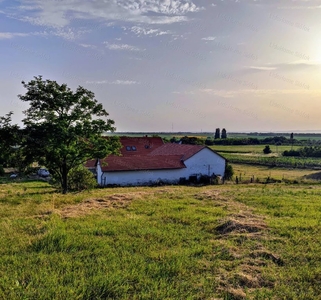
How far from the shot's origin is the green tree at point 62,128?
699 inches

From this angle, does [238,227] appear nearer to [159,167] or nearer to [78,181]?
[78,181]

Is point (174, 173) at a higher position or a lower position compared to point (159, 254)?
lower

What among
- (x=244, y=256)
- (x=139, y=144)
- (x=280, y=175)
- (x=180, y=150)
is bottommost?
(x=280, y=175)

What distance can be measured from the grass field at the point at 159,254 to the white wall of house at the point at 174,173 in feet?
64.8

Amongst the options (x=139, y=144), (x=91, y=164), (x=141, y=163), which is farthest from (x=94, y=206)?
(x=139, y=144)

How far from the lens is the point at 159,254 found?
6.07m

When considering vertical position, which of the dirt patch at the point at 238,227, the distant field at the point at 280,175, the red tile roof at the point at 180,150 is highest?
the red tile roof at the point at 180,150

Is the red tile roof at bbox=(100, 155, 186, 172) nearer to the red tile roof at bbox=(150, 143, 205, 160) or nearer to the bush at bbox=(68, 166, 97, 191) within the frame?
the red tile roof at bbox=(150, 143, 205, 160)

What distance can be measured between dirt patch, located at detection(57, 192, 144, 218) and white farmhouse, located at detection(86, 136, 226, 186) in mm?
15421

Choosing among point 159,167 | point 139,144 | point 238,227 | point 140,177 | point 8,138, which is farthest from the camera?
point 139,144

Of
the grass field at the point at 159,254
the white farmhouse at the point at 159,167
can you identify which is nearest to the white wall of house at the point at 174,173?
the white farmhouse at the point at 159,167

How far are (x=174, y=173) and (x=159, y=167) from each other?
2038 millimetres

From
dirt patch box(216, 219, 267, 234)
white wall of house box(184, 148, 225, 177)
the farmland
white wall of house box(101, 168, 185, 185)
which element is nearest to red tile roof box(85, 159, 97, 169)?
white wall of house box(101, 168, 185, 185)

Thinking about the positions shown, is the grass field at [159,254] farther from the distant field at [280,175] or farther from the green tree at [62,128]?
the distant field at [280,175]
